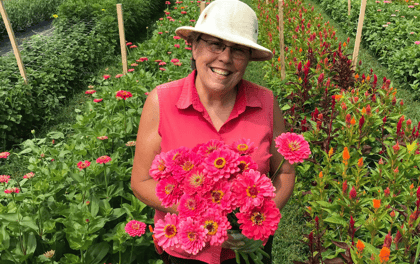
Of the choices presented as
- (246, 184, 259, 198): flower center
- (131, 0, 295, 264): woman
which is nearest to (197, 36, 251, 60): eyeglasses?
(131, 0, 295, 264): woman

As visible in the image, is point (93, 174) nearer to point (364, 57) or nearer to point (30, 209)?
point (30, 209)

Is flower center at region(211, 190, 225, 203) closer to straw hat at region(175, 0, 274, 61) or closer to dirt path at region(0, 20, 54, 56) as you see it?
straw hat at region(175, 0, 274, 61)

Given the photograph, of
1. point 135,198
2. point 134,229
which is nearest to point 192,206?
point 134,229

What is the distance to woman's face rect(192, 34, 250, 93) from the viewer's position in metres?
1.50

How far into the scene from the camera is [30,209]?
2.41 meters

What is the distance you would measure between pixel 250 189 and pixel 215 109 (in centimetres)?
73

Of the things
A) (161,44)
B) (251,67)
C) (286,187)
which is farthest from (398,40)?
(286,187)

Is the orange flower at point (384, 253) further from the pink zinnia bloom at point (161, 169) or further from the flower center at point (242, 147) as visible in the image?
the pink zinnia bloom at point (161, 169)

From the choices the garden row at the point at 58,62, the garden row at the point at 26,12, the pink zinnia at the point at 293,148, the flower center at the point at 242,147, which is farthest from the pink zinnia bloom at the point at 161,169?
the garden row at the point at 26,12

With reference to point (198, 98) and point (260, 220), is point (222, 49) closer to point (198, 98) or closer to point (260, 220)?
point (198, 98)

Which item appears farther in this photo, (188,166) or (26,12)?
(26,12)

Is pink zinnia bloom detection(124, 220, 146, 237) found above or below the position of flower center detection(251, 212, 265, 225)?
below

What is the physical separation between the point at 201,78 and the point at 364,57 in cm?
741

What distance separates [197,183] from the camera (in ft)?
3.36
